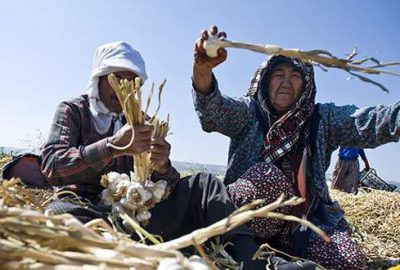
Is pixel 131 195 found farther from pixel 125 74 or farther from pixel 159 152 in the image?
pixel 125 74

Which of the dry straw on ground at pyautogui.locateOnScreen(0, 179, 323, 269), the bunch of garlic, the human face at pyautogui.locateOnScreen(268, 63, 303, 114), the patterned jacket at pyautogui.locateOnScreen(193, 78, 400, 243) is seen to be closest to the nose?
the human face at pyautogui.locateOnScreen(268, 63, 303, 114)

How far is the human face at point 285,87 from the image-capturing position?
2488mm

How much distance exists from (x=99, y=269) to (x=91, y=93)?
1.59 metres

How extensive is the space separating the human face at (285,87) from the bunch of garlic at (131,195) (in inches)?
39.3

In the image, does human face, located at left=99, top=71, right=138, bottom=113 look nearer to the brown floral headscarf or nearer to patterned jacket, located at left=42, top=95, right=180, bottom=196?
patterned jacket, located at left=42, top=95, right=180, bottom=196

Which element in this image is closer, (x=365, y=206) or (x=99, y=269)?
(x=99, y=269)

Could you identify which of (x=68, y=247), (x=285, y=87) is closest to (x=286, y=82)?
(x=285, y=87)

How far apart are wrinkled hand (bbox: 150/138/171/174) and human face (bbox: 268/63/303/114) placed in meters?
0.88

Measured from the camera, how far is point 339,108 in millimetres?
2543

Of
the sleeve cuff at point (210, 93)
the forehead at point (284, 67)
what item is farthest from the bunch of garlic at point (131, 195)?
the forehead at point (284, 67)

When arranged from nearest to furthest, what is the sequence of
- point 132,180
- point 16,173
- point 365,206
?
point 132,180
point 16,173
point 365,206

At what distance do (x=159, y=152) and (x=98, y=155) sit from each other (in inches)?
9.2

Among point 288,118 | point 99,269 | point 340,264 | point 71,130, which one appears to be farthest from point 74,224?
point 288,118

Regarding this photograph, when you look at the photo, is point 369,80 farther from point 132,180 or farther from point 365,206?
point 365,206
